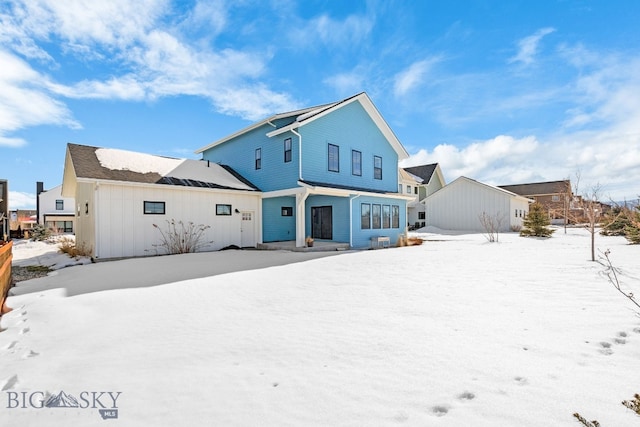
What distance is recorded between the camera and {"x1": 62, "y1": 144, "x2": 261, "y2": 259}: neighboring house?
11312mm

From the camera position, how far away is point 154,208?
12414 millimetres

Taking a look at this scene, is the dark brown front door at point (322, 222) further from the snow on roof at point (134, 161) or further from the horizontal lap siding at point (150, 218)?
the snow on roof at point (134, 161)

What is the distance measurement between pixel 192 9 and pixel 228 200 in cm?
775

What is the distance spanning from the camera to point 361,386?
2.49m

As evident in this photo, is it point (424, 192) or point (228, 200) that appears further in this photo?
point (424, 192)

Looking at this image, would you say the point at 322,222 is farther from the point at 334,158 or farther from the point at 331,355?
the point at 331,355

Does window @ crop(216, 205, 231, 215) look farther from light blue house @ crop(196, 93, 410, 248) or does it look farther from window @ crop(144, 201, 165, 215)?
window @ crop(144, 201, 165, 215)

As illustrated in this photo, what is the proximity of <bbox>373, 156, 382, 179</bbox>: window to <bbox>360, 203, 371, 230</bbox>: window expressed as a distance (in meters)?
3.12

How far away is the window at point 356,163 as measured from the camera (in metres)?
17.0

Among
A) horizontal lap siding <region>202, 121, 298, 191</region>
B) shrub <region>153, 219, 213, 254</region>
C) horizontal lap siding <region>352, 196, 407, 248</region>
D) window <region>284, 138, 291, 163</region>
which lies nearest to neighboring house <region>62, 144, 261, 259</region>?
shrub <region>153, 219, 213, 254</region>

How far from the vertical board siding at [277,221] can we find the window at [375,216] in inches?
185

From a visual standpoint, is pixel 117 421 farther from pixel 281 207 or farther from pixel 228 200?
pixel 281 207

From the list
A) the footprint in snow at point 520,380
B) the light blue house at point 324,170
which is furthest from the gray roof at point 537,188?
the footprint in snow at point 520,380

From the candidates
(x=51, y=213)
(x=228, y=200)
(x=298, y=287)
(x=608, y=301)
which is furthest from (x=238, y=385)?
(x=51, y=213)
